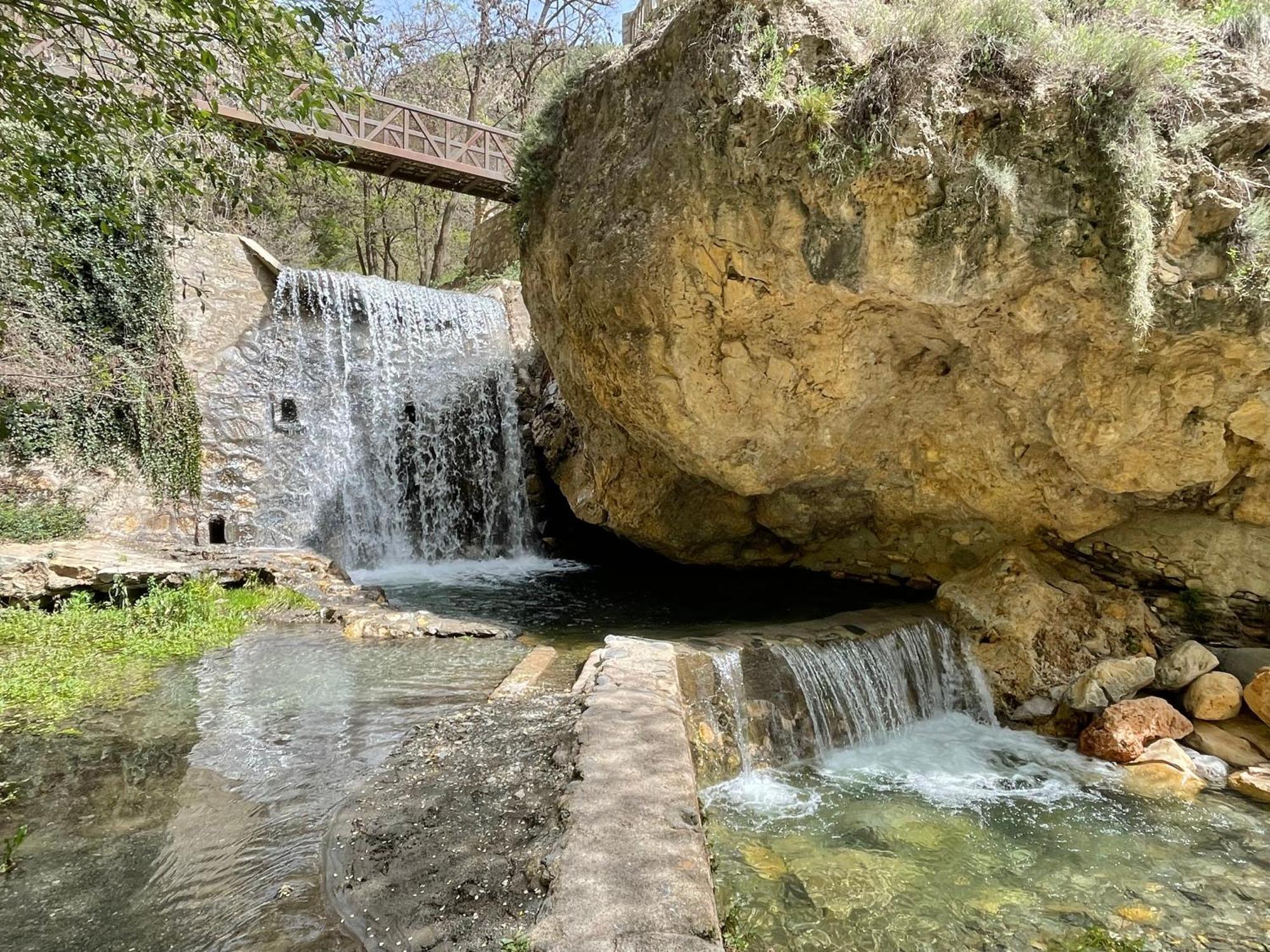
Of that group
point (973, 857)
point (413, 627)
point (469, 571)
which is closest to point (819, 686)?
point (973, 857)

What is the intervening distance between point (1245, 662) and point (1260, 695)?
456mm

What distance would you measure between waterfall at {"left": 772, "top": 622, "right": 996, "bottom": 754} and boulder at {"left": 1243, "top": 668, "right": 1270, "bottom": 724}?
1706mm

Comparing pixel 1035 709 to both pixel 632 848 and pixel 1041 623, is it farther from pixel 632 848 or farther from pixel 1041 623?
pixel 632 848

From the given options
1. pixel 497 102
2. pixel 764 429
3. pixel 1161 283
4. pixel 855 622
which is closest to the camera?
pixel 1161 283

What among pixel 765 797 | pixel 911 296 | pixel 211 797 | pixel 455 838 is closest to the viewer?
pixel 455 838

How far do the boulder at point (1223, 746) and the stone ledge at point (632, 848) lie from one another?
4041 millimetres

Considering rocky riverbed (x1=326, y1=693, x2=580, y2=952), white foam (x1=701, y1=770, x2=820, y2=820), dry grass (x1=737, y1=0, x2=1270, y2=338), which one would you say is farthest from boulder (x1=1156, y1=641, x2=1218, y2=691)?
rocky riverbed (x1=326, y1=693, x2=580, y2=952)

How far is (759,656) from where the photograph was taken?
4988 mm

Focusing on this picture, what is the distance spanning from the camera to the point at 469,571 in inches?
374

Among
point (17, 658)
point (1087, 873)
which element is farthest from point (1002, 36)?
point (17, 658)

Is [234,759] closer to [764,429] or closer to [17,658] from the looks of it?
[17,658]

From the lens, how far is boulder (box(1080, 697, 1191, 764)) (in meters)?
4.84

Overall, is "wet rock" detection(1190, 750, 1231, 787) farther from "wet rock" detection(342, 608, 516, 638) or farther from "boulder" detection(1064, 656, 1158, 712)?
"wet rock" detection(342, 608, 516, 638)

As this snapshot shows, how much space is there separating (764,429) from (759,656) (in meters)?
2.33
